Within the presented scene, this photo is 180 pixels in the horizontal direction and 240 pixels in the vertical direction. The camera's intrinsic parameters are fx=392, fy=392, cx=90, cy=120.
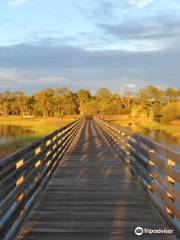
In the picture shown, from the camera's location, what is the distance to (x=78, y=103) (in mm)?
145625

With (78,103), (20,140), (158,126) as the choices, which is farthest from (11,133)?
(78,103)

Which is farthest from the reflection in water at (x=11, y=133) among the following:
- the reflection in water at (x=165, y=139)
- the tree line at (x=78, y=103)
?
the tree line at (x=78, y=103)

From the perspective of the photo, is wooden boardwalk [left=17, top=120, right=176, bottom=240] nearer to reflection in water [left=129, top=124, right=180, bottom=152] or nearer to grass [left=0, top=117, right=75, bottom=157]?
grass [left=0, top=117, right=75, bottom=157]

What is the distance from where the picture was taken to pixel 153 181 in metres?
7.39

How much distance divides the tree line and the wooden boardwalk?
327 feet

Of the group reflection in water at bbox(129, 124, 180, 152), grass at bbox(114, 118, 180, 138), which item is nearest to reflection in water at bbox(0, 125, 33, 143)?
reflection in water at bbox(129, 124, 180, 152)

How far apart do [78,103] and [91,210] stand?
5474 inches

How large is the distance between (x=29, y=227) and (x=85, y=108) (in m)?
126

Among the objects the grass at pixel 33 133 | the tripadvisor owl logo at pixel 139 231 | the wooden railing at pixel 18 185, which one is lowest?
the grass at pixel 33 133

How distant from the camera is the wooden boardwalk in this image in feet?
18.4

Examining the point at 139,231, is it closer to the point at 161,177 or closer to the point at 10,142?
the point at 161,177

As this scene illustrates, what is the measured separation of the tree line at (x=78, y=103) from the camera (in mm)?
122625

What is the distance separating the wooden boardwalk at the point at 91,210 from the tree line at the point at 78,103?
99611mm

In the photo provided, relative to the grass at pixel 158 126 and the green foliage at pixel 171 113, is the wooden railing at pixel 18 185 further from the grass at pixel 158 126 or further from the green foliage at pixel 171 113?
the green foliage at pixel 171 113
